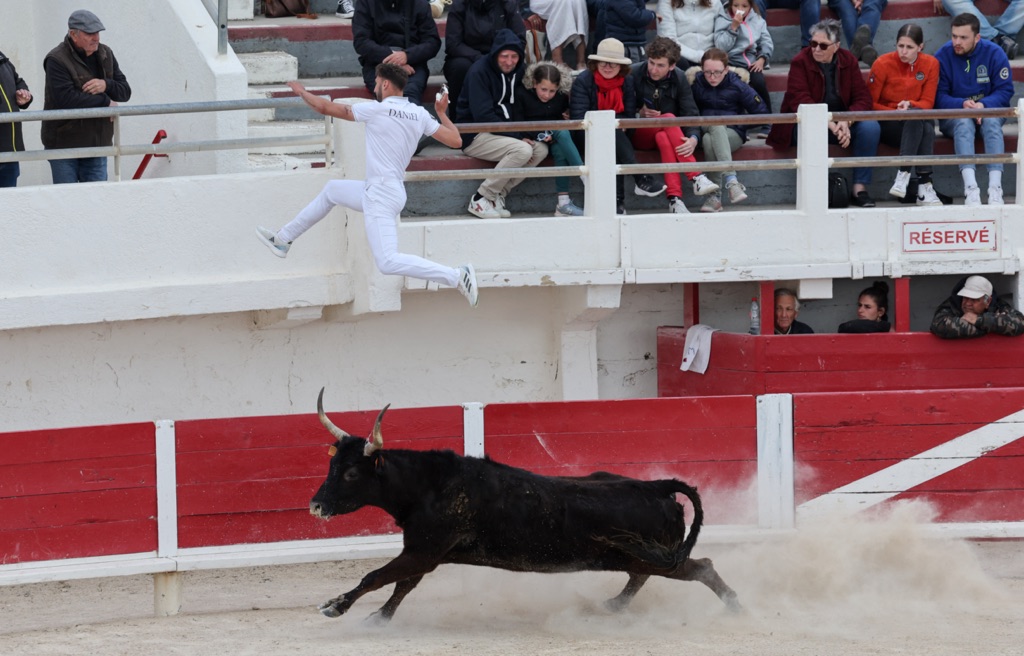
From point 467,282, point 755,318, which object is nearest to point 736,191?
point 755,318

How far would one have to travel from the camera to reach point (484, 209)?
10461mm

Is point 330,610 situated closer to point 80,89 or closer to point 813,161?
point 80,89

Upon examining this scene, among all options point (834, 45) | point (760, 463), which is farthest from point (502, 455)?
point (834, 45)

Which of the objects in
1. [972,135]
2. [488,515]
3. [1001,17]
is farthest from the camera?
[1001,17]

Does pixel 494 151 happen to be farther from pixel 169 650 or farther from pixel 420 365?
pixel 169 650

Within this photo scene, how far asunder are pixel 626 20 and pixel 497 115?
146cm

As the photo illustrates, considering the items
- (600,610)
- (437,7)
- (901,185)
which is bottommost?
(600,610)

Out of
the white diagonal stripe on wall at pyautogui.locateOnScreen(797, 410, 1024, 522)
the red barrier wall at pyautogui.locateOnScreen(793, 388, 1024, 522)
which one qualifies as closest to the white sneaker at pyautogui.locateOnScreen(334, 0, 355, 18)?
the red barrier wall at pyautogui.locateOnScreen(793, 388, 1024, 522)

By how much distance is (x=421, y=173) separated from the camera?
9969 millimetres

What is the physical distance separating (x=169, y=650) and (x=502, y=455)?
240 centimetres

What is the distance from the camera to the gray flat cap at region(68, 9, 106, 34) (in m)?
9.77

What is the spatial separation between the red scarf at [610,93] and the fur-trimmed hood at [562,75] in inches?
8.3

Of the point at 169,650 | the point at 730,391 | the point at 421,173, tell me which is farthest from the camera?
the point at 730,391

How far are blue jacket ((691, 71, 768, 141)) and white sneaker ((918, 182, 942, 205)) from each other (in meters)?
1.27
